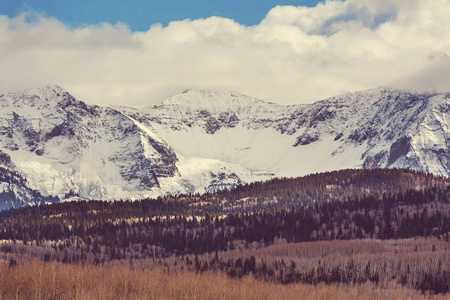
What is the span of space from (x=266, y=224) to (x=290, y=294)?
514 ft

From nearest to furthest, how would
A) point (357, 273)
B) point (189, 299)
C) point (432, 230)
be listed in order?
1. point (189, 299)
2. point (357, 273)
3. point (432, 230)

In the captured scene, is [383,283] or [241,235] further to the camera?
[241,235]

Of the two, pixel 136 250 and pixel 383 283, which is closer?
pixel 383 283

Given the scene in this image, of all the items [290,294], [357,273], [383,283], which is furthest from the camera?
[357,273]

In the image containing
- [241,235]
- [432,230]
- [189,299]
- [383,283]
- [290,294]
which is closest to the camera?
[189,299]

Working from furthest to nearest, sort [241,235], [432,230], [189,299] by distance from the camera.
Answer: [241,235] → [432,230] → [189,299]

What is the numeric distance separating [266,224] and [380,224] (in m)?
36.9

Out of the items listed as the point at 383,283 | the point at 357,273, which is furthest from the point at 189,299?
the point at 357,273

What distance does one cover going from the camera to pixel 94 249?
180500 mm

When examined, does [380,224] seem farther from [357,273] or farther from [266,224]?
[357,273]

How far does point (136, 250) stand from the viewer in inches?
7234

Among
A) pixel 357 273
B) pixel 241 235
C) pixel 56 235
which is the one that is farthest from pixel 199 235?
pixel 357 273

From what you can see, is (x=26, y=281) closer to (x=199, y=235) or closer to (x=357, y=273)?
(x=357, y=273)

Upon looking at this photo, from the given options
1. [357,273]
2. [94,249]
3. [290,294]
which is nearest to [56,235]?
[94,249]
